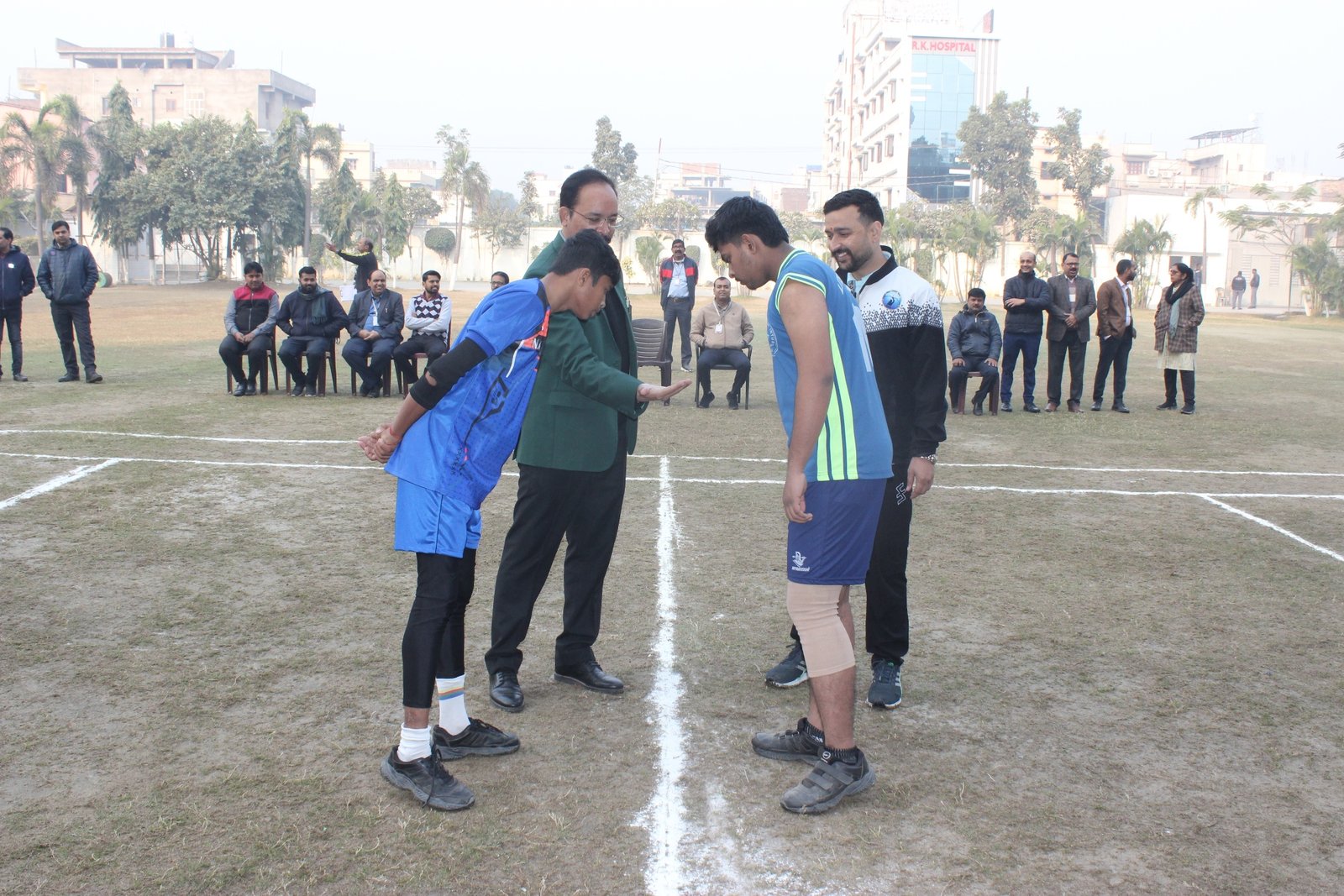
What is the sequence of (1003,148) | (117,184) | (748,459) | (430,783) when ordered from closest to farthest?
(430,783)
(748,459)
(117,184)
(1003,148)

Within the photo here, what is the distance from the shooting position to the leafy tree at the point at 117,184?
184ft

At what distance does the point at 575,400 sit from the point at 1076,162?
7621cm

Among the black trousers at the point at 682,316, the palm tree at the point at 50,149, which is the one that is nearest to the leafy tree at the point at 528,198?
the palm tree at the point at 50,149

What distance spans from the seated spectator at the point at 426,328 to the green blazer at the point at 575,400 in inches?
365

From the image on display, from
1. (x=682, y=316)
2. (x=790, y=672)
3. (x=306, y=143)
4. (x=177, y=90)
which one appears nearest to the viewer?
(x=790, y=672)

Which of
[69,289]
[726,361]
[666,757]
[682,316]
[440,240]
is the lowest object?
[666,757]

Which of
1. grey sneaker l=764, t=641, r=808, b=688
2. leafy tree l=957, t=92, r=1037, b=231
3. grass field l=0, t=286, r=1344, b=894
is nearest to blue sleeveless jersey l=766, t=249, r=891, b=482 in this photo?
grass field l=0, t=286, r=1344, b=894

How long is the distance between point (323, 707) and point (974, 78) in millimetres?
100513

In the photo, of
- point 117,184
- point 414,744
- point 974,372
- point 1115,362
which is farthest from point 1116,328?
point 117,184

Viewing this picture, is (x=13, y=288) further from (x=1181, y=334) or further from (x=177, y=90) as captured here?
(x=177, y=90)

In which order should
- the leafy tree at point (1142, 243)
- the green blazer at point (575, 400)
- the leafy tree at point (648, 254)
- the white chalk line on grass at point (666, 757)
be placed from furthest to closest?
the leafy tree at point (648, 254)
the leafy tree at point (1142, 243)
the green blazer at point (575, 400)
the white chalk line on grass at point (666, 757)

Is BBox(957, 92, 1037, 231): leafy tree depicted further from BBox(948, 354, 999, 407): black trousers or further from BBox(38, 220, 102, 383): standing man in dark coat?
BBox(38, 220, 102, 383): standing man in dark coat

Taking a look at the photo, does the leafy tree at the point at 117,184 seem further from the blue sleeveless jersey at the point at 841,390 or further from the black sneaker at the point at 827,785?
the black sneaker at the point at 827,785

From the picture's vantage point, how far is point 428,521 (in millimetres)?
3439
